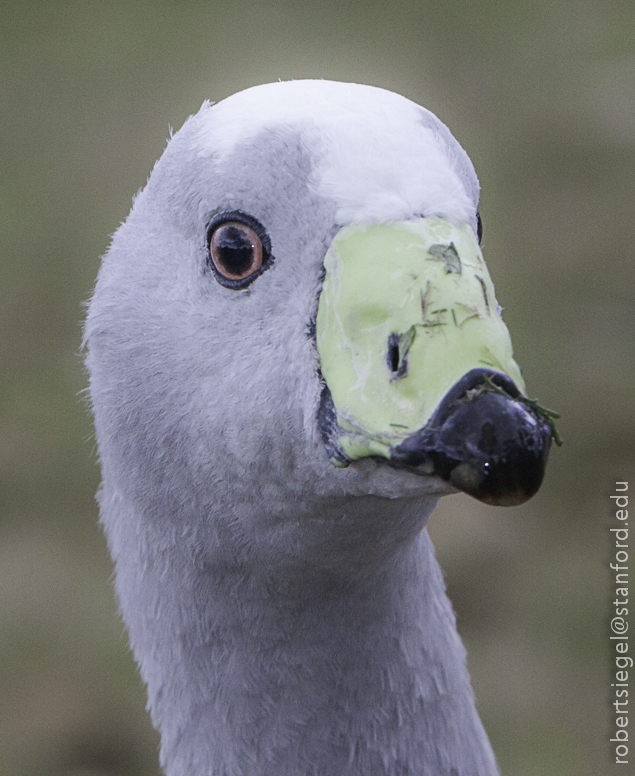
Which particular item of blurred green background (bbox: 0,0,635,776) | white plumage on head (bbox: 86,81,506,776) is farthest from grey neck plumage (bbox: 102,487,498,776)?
blurred green background (bbox: 0,0,635,776)

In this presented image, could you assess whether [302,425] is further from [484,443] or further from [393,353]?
[484,443]

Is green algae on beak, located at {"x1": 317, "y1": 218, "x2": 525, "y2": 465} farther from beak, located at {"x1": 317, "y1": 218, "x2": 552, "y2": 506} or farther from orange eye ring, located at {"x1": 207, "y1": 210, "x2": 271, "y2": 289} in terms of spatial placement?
orange eye ring, located at {"x1": 207, "y1": 210, "x2": 271, "y2": 289}

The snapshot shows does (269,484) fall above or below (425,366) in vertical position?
below

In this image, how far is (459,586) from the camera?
18.2 ft

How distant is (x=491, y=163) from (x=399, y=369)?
7192mm

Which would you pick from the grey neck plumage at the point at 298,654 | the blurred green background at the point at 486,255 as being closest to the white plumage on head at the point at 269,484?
the grey neck plumage at the point at 298,654

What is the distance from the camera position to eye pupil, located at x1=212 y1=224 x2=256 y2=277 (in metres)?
1.92

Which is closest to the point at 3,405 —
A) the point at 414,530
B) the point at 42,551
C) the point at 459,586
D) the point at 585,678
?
the point at 42,551

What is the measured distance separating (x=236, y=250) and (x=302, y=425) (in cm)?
39

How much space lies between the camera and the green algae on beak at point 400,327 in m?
1.55

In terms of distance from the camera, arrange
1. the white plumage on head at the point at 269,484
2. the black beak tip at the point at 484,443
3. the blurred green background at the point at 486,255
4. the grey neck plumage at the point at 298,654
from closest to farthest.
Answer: the black beak tip at the point at 484,443
the white plumage on head at the point at 269,484
the grey neck plumage at the point at 298,654
the blurred green background at the point at 486,255

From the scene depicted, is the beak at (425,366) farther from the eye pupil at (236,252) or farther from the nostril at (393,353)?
the eye pupil at (236,252)

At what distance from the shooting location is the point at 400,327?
161 centimetres

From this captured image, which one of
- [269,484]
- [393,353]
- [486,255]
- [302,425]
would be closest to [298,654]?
[269,484]
